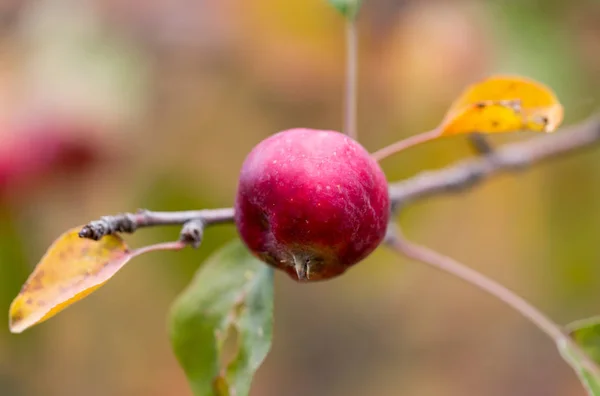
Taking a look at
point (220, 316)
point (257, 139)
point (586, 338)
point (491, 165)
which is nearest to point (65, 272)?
point (220, 316)

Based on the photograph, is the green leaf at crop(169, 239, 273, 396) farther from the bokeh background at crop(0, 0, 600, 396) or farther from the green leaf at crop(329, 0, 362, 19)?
the bokeh background at crop(0, 0, 600, 396)

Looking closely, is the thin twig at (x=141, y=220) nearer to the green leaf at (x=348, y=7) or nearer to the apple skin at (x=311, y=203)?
the apple skin at (x=311, y=203)

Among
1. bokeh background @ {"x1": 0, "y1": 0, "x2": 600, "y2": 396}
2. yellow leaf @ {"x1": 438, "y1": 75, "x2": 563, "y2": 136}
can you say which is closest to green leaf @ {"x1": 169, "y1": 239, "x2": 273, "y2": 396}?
yellow leaf @ {"x1": 438, "y1": 75, "x2": 563, "y2": 136}

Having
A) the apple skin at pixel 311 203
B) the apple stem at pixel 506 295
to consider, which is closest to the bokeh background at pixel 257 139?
the apple stem at pixel 506 295

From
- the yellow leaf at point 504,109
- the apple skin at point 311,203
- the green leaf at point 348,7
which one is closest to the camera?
the apple skin at point 311,203

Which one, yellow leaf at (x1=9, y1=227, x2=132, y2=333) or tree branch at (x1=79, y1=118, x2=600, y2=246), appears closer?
yellow leaf at (x1=9, y1=227, x2=132, y2=333)

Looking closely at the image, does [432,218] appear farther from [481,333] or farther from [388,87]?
[481,333]
